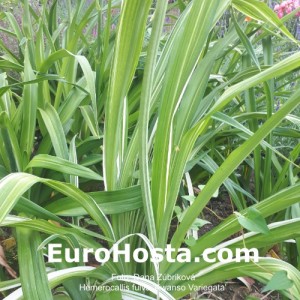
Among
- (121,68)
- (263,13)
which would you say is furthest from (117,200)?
(263,13)

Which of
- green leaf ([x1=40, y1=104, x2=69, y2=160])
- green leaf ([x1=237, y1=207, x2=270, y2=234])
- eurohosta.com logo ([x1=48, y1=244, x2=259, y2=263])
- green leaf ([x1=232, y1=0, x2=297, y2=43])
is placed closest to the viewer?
green leaf ([x1=237, y1=207, x2=270, y2=234])

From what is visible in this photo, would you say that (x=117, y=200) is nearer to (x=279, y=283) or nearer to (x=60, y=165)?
(x=60, y=165)

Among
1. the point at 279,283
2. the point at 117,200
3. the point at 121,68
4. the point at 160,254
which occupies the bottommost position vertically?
the point at 279,283

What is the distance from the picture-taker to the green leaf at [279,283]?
662 mm

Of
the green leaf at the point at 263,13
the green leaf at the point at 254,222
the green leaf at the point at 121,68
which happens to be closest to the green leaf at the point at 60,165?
the green leaf at the point at 121,68

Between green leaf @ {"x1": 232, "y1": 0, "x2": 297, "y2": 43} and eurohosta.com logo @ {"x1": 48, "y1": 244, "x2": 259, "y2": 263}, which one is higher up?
green leaf @ {"x1": 232, "y1": 0, "x2": 297, "y2": 43}

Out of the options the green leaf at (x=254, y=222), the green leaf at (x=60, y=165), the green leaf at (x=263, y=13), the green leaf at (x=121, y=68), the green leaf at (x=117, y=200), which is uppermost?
the green leaf at (x=263, y=13)

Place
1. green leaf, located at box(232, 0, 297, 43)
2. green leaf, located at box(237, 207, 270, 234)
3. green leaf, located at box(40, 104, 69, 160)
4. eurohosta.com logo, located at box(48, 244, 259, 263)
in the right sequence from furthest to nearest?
green leaf, located at box(40, 104, 69, 160)
green leaf, located at box(232, 0, 297, 43)
eurohosta.com logo, located at box(48, 244, 259, 263)
green leaf, located at box(237, 207, 270, 234)

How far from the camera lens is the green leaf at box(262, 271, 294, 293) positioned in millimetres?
662

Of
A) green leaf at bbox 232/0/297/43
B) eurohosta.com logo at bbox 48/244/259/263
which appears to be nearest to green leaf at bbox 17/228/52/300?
eurohosta.com logo at bbox 48/244/259/263

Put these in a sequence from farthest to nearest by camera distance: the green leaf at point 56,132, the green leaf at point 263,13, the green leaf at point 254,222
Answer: the green leaf at point 56,132, the green leaf at point 263,13, the green leaf at point 254,222

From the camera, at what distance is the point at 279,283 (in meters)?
0.67

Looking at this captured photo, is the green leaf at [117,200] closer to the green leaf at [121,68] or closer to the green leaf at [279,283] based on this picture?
the green leaf at [121,68]

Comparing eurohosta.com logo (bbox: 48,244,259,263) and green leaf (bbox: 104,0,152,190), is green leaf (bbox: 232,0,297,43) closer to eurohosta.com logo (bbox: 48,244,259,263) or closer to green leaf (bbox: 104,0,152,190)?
green leaf (bbox: 104,0,152,190)
